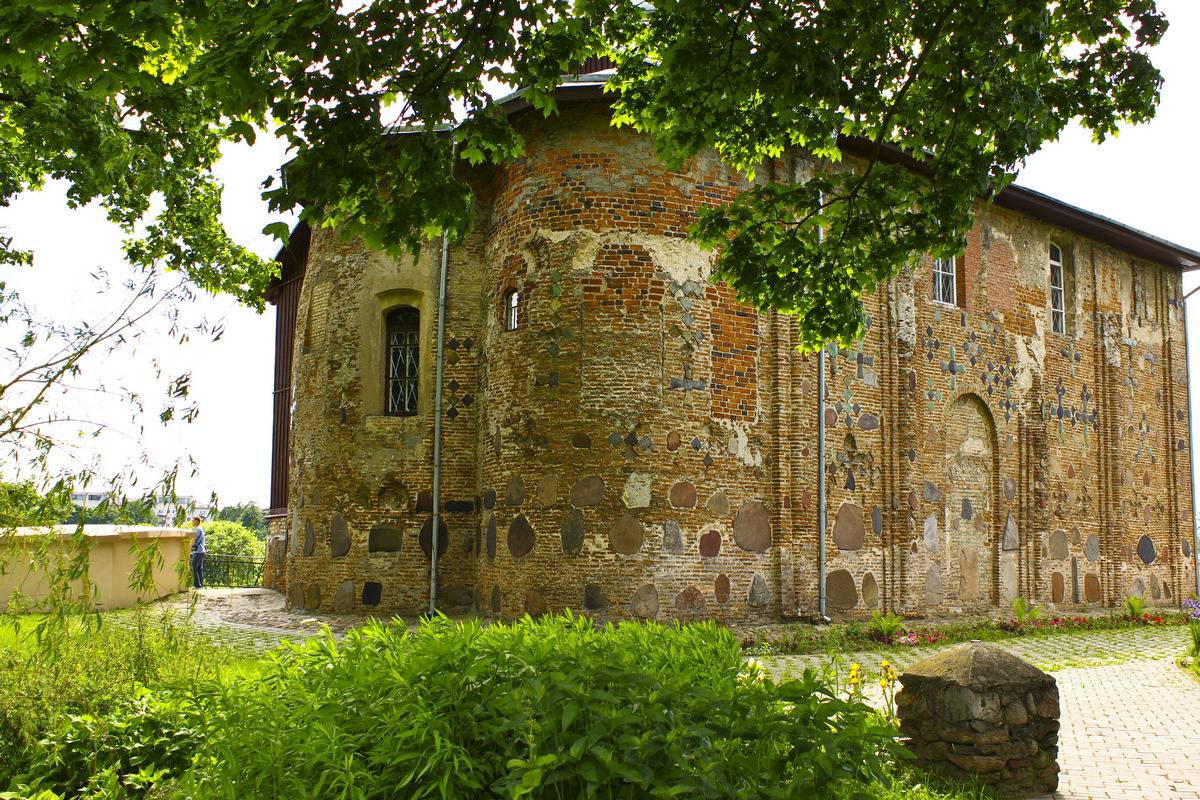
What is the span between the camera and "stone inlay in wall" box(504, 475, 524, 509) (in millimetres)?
12078

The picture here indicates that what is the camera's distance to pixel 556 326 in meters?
12.2

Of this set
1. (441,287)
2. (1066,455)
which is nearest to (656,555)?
(441,287)

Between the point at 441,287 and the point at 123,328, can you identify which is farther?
the point at 441,287

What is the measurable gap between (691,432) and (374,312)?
5.46 metres

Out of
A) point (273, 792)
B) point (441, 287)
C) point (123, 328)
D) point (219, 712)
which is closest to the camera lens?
point (273, 792)

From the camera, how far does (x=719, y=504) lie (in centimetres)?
1200

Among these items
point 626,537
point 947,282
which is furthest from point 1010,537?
point 626,537

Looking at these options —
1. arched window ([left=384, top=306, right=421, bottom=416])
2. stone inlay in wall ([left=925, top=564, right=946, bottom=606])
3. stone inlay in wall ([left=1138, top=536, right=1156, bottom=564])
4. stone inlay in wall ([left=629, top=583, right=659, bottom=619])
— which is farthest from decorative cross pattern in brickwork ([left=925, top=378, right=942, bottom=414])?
arched window ([left=384, top=306, right=421, bottom=416])

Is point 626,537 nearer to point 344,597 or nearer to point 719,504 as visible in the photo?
point 719,504

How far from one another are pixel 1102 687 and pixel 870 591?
13.4 ft

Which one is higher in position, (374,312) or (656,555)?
(374,312)

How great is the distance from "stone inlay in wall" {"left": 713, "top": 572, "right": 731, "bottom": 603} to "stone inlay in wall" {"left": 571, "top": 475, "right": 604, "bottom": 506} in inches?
73.0

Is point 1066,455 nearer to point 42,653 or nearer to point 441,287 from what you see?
point 441,287

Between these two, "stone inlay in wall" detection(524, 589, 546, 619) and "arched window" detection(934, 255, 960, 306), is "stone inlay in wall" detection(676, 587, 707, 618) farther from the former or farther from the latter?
"arched window" detection(934, 255, 960, 306)
